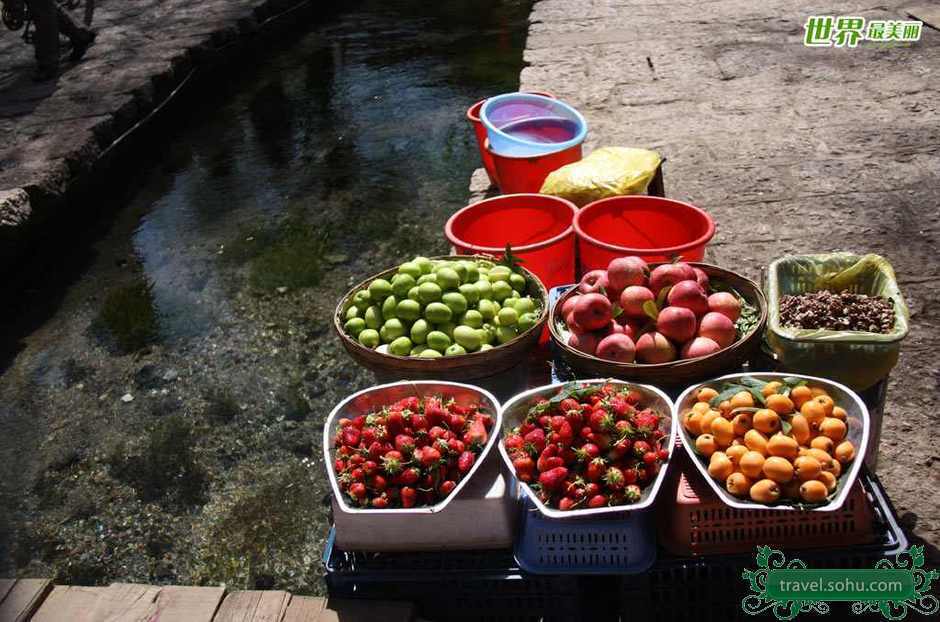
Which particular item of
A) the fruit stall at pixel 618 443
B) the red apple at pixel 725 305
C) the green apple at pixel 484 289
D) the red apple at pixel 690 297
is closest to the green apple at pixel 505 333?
the fruit stall at pixel 618 443

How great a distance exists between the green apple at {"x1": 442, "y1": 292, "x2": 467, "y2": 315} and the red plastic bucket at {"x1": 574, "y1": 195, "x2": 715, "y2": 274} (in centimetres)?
68

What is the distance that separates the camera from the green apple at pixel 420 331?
2914 mm

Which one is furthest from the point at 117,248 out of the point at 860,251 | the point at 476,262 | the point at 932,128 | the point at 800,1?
the point at 800,1

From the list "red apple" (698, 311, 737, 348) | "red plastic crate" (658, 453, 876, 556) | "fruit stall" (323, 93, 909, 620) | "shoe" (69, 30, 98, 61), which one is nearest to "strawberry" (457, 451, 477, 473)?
"fruit stall" (323, 93, 909, 620)

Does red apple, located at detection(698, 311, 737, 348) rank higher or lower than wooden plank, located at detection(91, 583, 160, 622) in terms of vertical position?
higher

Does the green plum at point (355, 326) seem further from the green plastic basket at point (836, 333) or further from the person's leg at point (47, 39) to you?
the person's leg at point (47, 39)

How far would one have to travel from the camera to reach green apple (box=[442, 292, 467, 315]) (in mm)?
2951

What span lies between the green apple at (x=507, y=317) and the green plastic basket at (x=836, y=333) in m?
0.90

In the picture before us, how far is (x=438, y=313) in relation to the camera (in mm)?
2898

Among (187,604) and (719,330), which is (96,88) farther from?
(719,330)

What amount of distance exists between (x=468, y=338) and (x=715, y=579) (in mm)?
1159

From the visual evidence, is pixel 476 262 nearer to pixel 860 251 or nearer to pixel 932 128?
pixel 860 251

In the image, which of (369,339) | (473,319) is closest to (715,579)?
(473,319)

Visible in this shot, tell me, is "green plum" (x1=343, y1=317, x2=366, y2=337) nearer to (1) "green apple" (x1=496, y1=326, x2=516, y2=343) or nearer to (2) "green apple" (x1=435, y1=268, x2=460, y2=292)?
(2) "green apple" (x1=435, y1=268, x2=460, y2=292)
